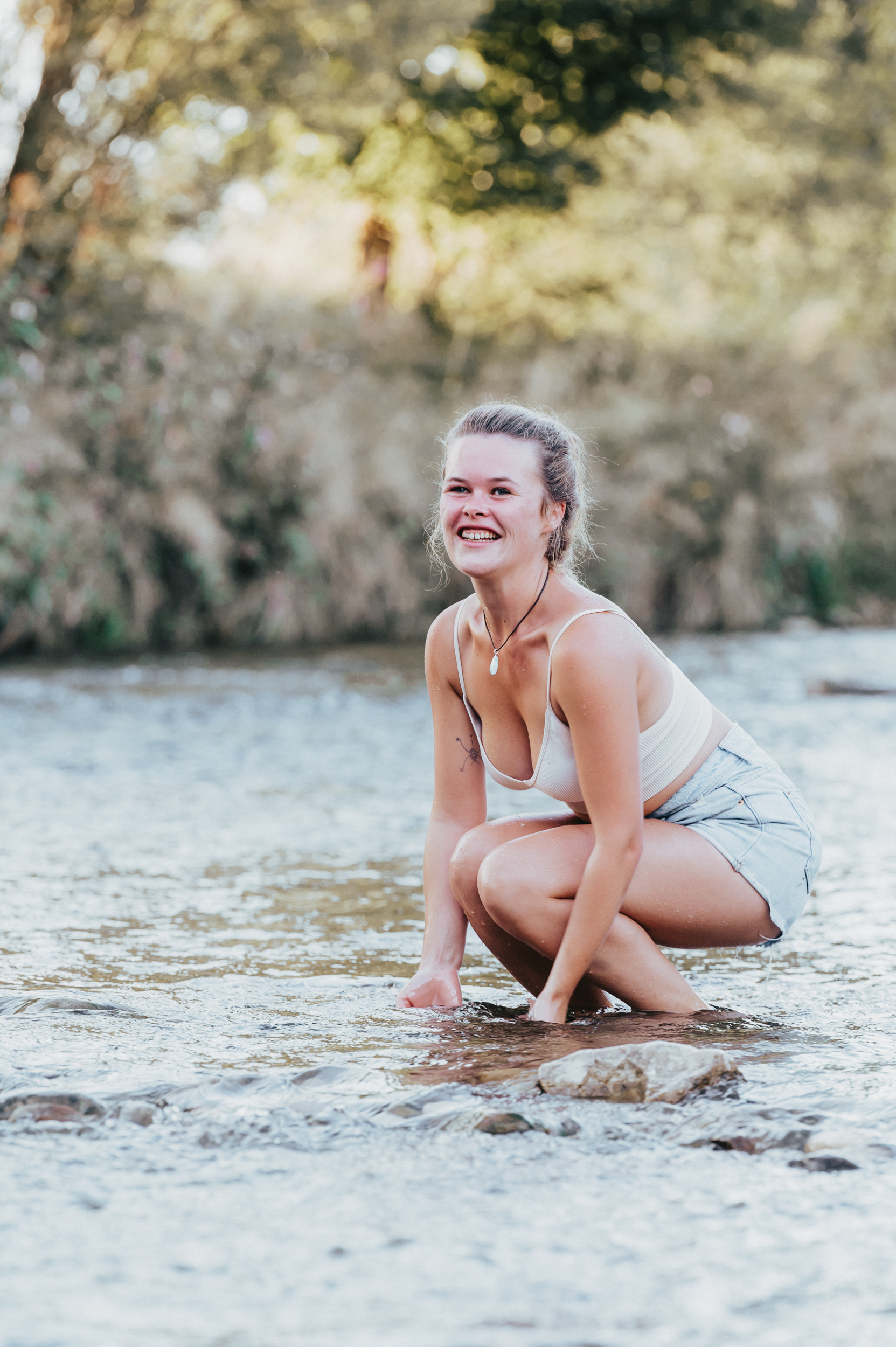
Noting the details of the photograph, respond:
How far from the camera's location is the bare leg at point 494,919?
326 cm

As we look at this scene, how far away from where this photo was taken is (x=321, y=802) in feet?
20.6

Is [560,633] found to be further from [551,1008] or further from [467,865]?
[551,1008]

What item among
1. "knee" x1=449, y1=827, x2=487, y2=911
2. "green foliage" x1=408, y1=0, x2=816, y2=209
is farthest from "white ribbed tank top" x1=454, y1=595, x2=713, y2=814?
"green foliage" x1=408, y1=0, x2=816, y2=209

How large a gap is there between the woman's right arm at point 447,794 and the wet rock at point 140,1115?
93 centimetres

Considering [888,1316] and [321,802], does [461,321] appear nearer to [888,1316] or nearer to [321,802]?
[321,802]

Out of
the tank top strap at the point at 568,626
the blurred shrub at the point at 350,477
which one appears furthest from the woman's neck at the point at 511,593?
the blurred shrub at the point at 350,477

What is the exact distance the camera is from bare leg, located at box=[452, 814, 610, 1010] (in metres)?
3.26

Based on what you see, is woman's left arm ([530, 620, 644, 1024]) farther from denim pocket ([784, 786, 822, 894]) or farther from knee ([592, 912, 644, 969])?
denim pocket ([784, 786, 822, 894])

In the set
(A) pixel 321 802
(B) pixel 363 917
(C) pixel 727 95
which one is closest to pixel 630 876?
(B) pixel 363 917

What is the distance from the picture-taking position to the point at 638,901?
3.14 meters

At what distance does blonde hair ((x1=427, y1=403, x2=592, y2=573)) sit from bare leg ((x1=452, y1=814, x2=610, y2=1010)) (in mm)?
564

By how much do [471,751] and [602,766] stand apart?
565 millimetres

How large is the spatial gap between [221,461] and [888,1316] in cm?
1144

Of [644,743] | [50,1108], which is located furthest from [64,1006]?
[644,743]
